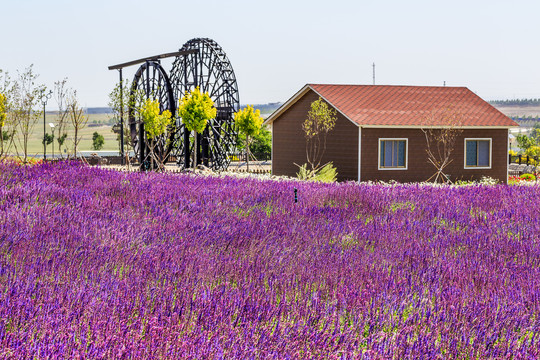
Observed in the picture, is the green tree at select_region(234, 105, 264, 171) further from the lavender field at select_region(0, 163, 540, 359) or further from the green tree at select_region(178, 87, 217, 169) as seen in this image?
the lavender field at select_region(0, 163, 540, 359)

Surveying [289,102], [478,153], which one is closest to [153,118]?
[289,102]

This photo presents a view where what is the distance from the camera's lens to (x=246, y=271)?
15.3 feet

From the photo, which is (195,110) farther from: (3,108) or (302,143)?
(3,108)

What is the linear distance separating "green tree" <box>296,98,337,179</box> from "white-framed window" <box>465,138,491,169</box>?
6650 millimetres

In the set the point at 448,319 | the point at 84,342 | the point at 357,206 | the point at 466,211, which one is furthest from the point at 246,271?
the point at 466,211

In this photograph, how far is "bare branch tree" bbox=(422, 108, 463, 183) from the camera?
28305mm

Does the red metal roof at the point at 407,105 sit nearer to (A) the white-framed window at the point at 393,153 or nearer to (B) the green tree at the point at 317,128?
(B) the green tree at the point at 317,128

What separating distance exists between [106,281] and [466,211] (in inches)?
232

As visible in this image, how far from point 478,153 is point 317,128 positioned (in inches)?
311

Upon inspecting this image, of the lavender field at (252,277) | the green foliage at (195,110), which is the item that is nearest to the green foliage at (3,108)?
the green foliage at (195,110)

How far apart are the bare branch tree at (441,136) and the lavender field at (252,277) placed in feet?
66.8

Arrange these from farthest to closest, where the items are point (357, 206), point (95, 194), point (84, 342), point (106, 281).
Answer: point (357, 206), point (95, 194), point (106, 281), point (84, 342)

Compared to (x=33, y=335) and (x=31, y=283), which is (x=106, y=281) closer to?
(x=31, y=283)

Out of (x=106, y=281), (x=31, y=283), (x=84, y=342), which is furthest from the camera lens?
(x=106, y=281)
